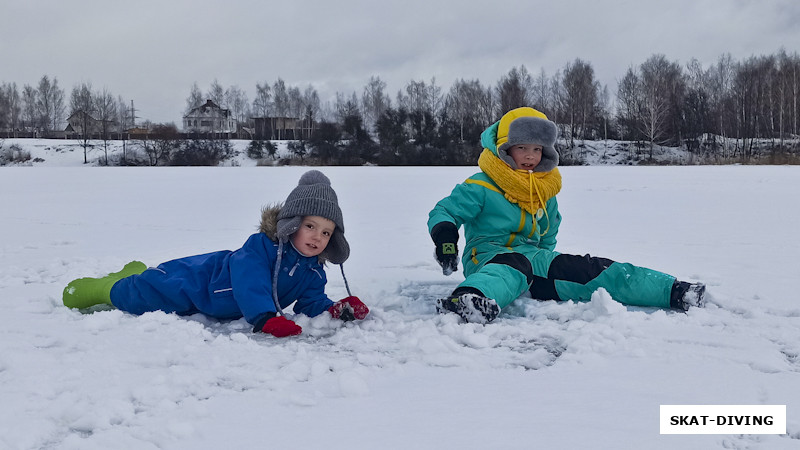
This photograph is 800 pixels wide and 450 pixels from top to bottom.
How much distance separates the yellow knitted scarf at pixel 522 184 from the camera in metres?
3.11

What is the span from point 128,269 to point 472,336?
1.91m

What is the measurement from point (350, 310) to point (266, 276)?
370 mm

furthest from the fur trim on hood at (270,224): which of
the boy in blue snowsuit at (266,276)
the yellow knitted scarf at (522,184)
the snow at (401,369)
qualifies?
the yellow knitted scarf at (522,184)

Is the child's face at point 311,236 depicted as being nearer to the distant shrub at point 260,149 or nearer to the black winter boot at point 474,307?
the black winter boot at point 474,307

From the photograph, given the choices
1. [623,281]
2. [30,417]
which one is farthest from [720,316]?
[30,417]

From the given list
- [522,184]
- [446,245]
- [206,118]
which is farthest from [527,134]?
[206,118]

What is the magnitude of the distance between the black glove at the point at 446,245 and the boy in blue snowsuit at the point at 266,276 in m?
0.43

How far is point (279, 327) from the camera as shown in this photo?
2.29m

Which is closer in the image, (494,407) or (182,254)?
(494,407)

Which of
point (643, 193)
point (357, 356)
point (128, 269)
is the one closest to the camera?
point (357, 356)

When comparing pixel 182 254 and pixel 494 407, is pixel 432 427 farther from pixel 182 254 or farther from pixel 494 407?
pixel 182 254

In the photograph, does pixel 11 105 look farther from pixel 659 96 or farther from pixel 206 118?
pixel 659 96

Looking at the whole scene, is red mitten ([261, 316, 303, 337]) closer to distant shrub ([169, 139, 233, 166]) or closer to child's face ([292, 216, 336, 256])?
child's face ([292, 216, 336, 256])

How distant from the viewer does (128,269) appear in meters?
3.16
